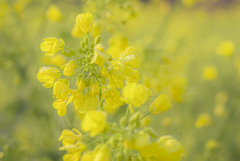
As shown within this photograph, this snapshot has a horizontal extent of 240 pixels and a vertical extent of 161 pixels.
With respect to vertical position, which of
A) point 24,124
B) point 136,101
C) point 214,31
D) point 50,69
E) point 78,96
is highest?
point 214,31

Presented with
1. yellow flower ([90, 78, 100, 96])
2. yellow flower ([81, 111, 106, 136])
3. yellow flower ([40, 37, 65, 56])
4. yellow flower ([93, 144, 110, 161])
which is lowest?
yellow flower ([93, 144, 110, 161])

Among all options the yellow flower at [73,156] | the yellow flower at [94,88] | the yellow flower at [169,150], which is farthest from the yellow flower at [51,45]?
the yellow flower at [169,150]

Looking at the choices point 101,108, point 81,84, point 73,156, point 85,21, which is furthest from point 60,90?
point 85,21

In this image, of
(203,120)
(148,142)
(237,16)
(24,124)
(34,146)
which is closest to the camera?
(148,142)

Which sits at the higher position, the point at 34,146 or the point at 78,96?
the point at 34,146

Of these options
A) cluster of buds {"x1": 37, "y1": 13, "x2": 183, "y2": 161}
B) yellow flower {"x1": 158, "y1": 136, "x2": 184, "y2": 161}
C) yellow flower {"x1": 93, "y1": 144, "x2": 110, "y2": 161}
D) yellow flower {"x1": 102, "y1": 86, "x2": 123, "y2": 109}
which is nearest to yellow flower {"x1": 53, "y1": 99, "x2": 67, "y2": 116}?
cluster of buds {"x1": 37, "y1": 13, "x2": 183, "y2": 161}

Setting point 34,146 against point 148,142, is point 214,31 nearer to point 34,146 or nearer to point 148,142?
point 34,146

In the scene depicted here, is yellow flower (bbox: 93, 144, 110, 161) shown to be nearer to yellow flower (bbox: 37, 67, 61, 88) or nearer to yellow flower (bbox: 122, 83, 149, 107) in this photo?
yellow flower (bbox: 122, 83, 149, 107)

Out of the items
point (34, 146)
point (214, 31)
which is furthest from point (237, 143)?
point (214, 31)
